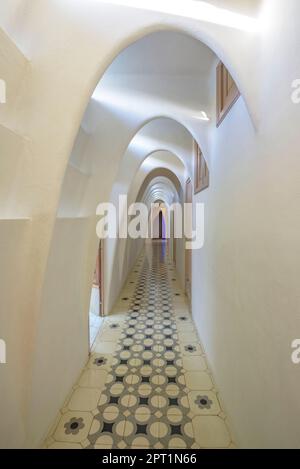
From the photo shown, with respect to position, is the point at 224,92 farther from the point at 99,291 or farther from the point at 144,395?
the point at 99,291

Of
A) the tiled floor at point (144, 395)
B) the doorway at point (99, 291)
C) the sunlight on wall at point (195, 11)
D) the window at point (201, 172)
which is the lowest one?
the tiled floor at point (144, 395)

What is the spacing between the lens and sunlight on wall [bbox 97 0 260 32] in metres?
1.30

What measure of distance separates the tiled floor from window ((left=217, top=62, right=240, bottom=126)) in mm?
2756

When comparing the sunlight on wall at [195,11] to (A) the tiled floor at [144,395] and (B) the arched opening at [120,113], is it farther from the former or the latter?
(A) the tiled floor at [144,395]

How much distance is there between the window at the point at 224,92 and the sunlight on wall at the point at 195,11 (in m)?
0.44

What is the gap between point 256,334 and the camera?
4.48ft

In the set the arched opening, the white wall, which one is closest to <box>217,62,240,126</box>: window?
the white wall

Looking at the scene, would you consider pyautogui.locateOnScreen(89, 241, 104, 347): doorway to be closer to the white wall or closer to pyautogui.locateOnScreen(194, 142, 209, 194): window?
pyautogui.locateOnScreen(194, 142, 209, 194): window

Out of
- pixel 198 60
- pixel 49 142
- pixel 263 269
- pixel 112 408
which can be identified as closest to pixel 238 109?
pixel 198 60

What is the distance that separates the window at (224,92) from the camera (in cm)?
180

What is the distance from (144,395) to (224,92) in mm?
3098

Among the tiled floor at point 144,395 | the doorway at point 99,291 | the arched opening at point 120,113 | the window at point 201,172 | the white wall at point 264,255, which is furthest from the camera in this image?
→ the doorway at point 99,291

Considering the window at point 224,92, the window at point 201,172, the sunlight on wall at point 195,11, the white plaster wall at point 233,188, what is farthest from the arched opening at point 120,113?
the sunlight on wall at point 195,11
